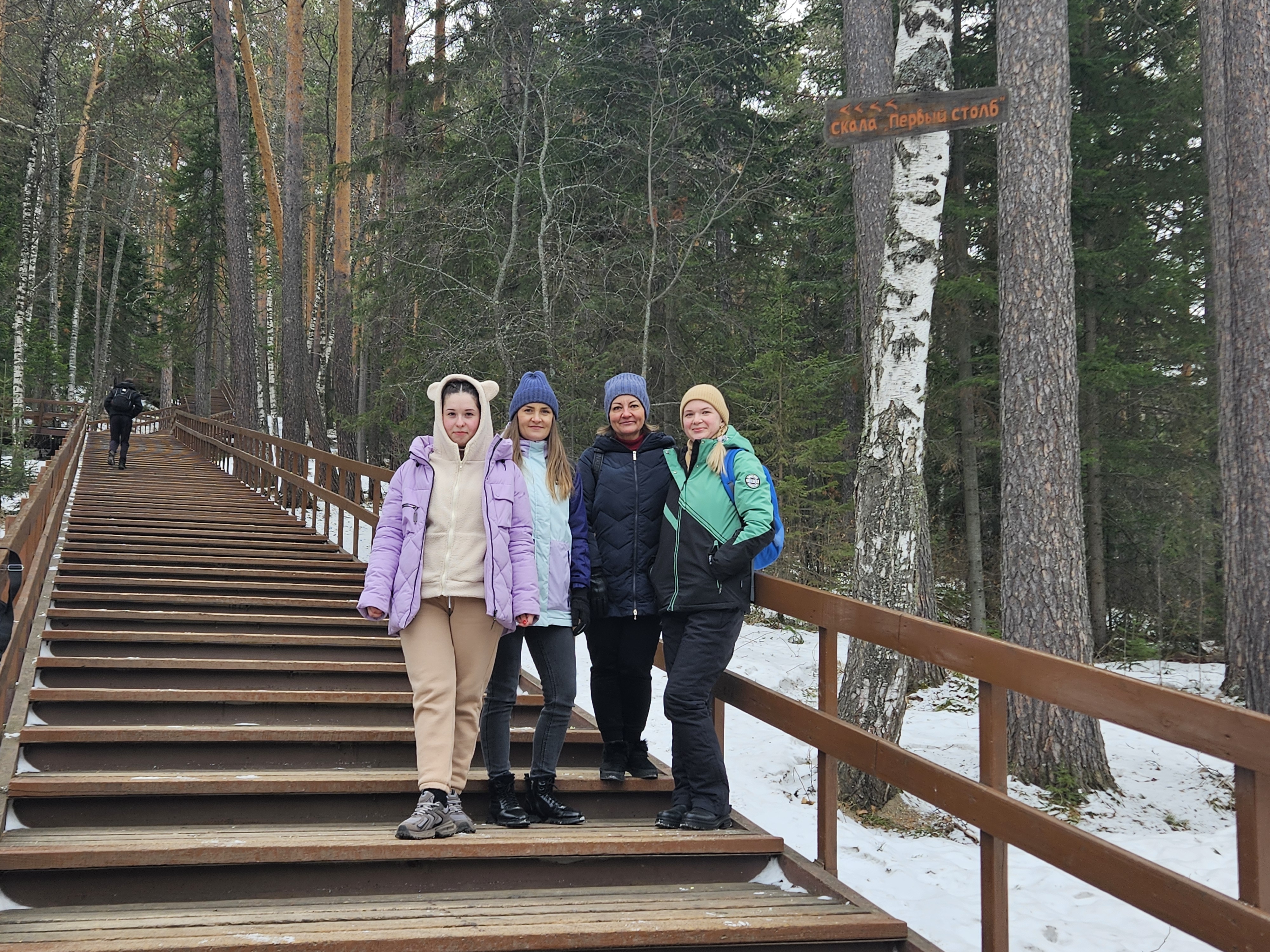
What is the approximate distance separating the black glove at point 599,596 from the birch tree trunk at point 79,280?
32.8m

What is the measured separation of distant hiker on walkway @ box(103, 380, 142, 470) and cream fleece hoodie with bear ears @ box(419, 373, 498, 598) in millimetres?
17076

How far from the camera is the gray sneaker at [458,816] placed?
386 cm

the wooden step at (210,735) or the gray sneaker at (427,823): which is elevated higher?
the wooden step at (210,735)

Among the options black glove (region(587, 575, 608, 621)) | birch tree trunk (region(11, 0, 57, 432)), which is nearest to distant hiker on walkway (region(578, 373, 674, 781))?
black glove (region(587, 575, 608, 621))

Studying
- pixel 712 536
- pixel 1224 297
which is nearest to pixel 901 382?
pixel 712 536

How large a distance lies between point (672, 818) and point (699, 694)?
55cm

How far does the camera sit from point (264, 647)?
6684mm

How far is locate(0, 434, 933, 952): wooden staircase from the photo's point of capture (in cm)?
308

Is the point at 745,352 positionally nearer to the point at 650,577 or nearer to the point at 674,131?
the point at 674,131

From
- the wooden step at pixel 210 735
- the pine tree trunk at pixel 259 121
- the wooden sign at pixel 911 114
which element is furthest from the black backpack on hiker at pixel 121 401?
the wooden sign at pixel 911 114

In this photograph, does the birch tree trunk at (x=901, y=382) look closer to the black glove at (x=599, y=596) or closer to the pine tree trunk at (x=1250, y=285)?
the black glove at (x=599, y=596)

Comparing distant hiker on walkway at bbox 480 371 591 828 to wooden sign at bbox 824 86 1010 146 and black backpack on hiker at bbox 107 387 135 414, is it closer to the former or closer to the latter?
wooden sign at bbox 824 86 1010 146

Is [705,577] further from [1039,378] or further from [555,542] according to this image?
[1039,378]

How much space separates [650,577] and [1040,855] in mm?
1875
